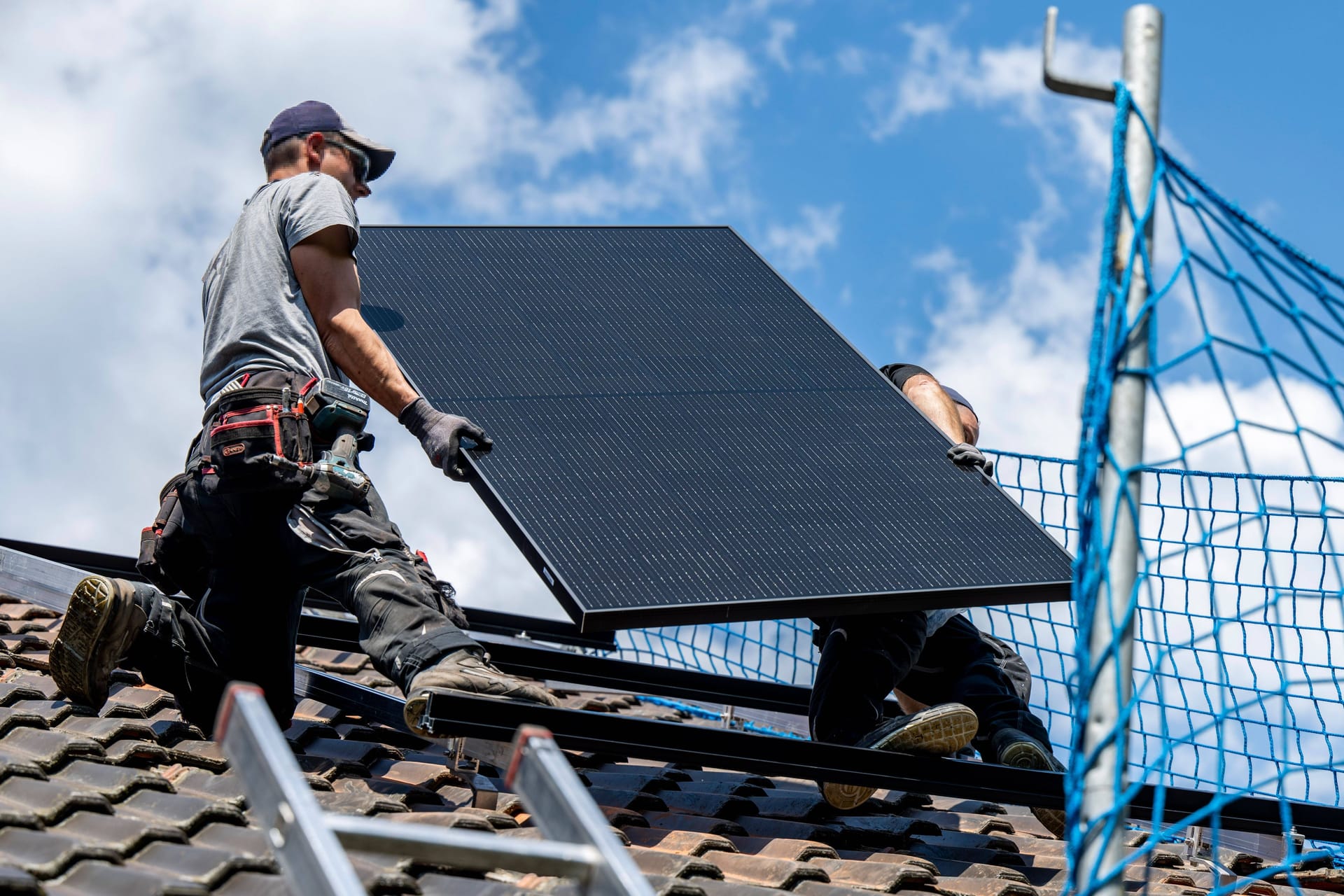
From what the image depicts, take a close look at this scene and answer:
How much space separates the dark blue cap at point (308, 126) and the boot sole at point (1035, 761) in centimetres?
334

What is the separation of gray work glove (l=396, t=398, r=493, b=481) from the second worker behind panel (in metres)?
1.57

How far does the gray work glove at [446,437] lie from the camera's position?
5273mm

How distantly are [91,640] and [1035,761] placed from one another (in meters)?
3.33

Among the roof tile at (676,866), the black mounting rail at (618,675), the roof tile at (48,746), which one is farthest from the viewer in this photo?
the black mounting rail at (618,675)

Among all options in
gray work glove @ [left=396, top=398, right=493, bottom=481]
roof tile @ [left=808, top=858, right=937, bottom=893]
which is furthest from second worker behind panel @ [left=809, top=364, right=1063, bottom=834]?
gray work glove @ [left=396, top=398, right=493, bottom=481]

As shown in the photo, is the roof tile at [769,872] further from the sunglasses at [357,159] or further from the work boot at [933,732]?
the sunglasses at [357,159]

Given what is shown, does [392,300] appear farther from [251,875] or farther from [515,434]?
[251,875]

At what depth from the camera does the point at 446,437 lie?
5.26 metres

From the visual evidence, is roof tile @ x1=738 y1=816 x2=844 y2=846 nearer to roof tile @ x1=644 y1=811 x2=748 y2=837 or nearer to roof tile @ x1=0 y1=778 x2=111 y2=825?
roof tile @ x1=644 y1=811 x2=748 y2=837

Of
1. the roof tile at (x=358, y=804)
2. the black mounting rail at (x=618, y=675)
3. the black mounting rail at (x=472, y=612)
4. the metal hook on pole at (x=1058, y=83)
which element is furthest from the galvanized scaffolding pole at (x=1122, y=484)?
the black mounting rail at (x=472, y=612)

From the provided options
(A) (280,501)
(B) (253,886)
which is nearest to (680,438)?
(A) (280,501)

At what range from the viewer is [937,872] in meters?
5.05

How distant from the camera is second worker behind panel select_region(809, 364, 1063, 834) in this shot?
533cm

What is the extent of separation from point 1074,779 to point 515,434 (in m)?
2.81
